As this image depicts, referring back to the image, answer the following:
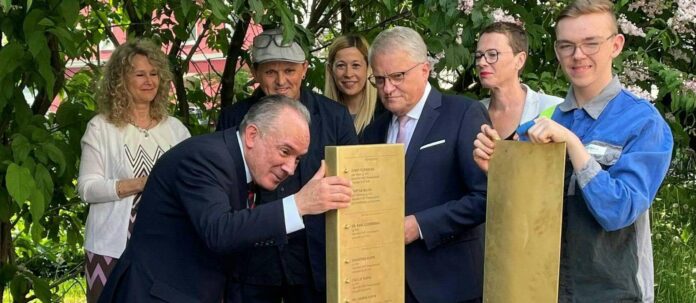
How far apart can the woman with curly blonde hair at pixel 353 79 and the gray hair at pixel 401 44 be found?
101 cm

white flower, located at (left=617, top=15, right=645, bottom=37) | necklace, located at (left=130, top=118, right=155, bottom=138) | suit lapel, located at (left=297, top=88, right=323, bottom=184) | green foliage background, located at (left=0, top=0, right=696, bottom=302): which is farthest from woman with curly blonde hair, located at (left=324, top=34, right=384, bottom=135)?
white flower, located at (left=617, top=15, right=645, bottom=37)

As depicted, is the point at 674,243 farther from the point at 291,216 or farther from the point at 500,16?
the point at 291,216

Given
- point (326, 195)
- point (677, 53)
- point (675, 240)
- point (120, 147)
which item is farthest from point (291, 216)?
point (675, 240)

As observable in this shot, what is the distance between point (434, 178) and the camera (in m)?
3.23

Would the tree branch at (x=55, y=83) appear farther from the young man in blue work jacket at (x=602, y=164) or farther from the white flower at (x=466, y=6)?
the young man in blue work jacket at (x=602, y=164)

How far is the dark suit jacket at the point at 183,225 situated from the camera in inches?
110

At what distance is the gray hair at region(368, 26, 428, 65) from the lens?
3275 mm

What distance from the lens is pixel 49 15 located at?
3.76 m

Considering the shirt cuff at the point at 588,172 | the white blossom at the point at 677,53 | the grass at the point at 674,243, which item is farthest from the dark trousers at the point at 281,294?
the white blossom at the point at 677,53

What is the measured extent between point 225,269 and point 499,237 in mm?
853

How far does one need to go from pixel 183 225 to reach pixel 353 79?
1.66 m

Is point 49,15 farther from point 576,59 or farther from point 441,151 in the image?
point 576,59

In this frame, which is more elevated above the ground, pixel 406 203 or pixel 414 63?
pixel 414 63

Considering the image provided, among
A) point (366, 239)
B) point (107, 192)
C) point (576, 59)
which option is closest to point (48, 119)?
point (107, 192)
